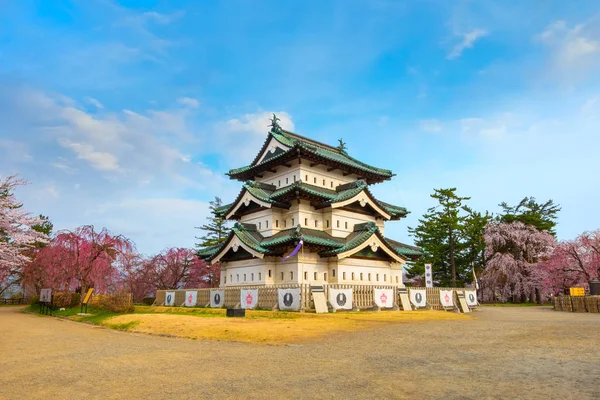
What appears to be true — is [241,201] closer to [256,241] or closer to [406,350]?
[256,241]

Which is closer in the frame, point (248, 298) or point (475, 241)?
point (248, 298)

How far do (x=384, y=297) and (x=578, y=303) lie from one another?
1872cm

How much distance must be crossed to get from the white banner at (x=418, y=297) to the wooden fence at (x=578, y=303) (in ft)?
45.5

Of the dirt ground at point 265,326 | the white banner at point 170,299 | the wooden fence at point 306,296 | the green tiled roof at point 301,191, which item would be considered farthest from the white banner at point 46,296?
the green tiled roof at point 301,191

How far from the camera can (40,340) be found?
49.0 feet

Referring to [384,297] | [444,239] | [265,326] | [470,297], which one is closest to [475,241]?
[444,239]

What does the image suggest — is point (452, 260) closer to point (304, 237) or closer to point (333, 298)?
point (304, 237)

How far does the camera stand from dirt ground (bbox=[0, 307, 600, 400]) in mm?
7027

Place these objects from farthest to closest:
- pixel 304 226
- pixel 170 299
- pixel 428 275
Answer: pixel 428 275 → pixel 170 299 → pixel 304 226

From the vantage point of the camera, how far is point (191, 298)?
3419cm

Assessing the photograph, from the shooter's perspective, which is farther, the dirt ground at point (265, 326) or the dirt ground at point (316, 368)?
the dirt ground at point (265, 326)

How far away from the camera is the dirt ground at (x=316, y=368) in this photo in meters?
7.03

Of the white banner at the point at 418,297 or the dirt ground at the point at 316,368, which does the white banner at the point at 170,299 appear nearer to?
the white banner at the point at 418,297

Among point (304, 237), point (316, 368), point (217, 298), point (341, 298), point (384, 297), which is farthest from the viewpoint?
point (217, 298)
